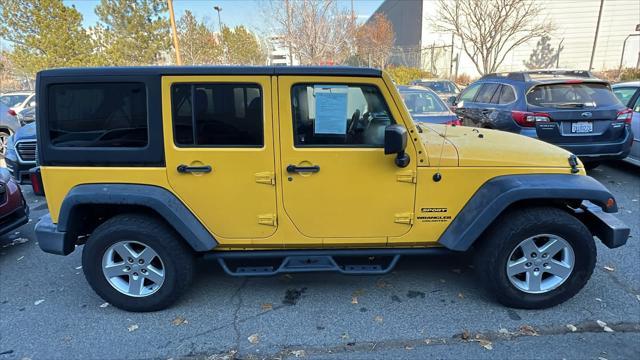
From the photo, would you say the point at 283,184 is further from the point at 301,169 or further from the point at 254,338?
the point at 254,338

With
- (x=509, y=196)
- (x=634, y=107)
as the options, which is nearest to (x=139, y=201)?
(x=509, y=196)

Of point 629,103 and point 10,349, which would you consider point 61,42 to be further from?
point 629,103

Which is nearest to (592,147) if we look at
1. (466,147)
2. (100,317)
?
(466,147)

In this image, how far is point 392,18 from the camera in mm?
41844

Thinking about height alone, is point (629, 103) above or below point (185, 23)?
below

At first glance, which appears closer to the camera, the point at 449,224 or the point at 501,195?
the point at 501,195

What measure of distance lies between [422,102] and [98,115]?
5447 mm

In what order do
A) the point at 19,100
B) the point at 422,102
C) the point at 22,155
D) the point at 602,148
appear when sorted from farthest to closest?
the point at 19,100
the point at 422,102
the point at 22,155
the point at 602,148

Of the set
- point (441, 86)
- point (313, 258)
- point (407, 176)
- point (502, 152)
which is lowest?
point (313, 258)

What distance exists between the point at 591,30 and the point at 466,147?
106 feet

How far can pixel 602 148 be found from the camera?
17.4 feet

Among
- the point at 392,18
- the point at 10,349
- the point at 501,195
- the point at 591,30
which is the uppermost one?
the point at 392,18

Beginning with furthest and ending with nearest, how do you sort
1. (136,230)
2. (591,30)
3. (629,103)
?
(591,30), (629,103), (136,230)

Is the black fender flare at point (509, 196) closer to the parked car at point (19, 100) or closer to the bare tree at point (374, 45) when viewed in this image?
the parked car at point (19, 100)
